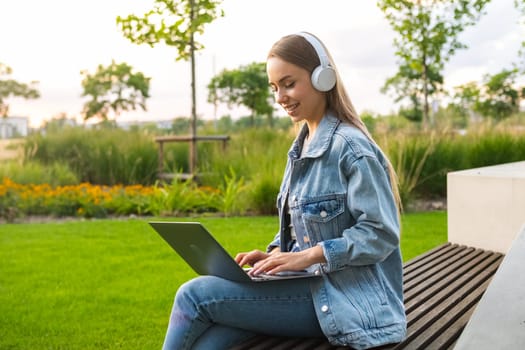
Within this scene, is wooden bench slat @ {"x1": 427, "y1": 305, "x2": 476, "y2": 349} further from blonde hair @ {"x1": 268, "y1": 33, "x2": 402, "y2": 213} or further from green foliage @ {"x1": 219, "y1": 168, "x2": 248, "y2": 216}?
green foliage @ {"x1": 219, "y1": 168, "x2": 248, "y2": 216}

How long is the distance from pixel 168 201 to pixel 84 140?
5121 mm

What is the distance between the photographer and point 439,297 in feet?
9.21

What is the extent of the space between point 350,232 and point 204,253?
42 centimetres

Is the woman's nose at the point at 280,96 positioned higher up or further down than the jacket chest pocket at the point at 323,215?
higher up

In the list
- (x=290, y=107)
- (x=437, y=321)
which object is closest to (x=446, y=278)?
(x=437, y=321)

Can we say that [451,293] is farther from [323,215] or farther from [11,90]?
[11,90]

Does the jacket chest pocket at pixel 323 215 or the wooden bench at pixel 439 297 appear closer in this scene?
the jacket chest pocket at pixel 323 215

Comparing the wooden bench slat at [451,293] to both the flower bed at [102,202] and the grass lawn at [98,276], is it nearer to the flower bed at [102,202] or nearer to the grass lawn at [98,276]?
the grass lawn at [98,276]

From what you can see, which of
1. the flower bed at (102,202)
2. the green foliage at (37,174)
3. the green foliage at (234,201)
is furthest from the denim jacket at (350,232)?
the green foliage at (37,174)

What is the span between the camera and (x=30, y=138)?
538 inches

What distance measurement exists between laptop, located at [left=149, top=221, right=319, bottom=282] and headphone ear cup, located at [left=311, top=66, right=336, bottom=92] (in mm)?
556

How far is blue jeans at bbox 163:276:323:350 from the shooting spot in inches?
76.9

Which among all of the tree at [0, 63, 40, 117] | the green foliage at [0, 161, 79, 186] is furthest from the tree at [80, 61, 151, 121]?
the green foliage at [0, 161, 79, 186]

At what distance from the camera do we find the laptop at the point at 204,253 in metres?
1.80
